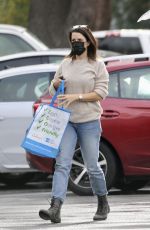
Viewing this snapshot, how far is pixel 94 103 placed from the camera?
11.3m

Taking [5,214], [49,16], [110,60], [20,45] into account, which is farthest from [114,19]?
[5,214]

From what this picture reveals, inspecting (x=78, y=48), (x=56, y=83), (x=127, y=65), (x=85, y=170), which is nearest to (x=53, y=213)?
(x=56, y=83)

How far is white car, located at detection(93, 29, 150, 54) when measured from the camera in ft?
89.9

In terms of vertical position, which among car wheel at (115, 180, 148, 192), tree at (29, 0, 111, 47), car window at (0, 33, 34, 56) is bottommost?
car wheel at (115, 180, 148, 192)

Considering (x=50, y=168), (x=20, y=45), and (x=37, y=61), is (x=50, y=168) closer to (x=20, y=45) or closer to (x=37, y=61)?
(x=37, y=61)

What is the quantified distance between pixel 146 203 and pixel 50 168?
165 cm

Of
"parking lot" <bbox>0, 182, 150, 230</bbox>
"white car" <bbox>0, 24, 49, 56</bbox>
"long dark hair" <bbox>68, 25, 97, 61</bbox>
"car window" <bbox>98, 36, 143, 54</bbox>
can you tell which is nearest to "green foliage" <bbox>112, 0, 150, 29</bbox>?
"car window" <bbox>98, 36, 143, 54</bbox>

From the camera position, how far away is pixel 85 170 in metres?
14.2

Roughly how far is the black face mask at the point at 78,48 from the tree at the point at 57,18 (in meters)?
16.7

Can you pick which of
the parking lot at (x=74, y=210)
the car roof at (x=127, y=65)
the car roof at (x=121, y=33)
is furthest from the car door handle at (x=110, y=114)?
the car roof at (x=121, y=33)

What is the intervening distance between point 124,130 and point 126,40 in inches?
568

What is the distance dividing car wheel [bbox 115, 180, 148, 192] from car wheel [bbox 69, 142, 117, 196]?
0.67 metres

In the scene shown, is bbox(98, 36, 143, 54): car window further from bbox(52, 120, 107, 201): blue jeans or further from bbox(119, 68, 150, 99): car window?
bbox(52, 120, 107, 201): blue jeans

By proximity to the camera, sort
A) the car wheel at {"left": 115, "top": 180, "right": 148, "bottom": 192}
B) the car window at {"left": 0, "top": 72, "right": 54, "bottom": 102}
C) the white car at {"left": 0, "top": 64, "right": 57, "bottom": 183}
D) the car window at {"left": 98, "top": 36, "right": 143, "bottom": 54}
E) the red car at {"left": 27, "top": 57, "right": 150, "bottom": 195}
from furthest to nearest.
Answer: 1. the car window at {"left": 98, "top": 36, "right": 143, "bottom": 54}
2. the car window at {"left": 0, "top": 72, "right": 54, "bottom": 102}
3. the white car at {"left": 0, "top": 64, "right": 57, "bottom": 183}
4. the car wheel at {"left": 115, "top": 180, "right": 148, "bottom": 192}
5. the red car at {"left": 27, "top": 57, "right": 150, "bottom": 195}
